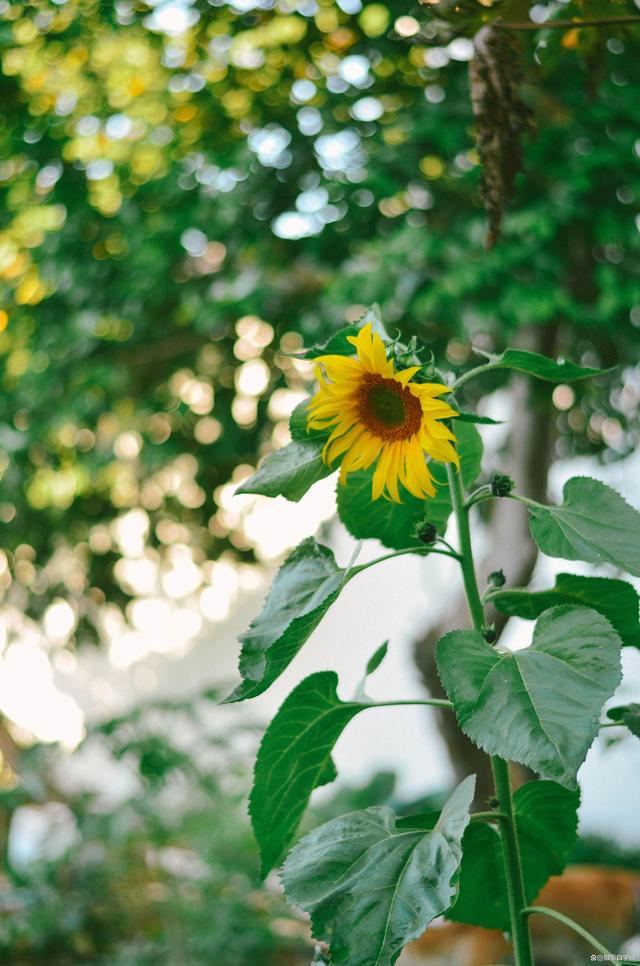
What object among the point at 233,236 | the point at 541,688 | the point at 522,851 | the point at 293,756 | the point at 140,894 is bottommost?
the point at 140,894

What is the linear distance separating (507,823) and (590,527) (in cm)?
18

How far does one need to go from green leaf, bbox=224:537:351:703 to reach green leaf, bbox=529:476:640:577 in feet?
0.40

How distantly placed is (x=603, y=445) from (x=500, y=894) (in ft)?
7.34

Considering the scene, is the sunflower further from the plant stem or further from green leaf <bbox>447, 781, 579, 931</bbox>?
green leaf <bbox>447, 781, 579, 931</bbox>

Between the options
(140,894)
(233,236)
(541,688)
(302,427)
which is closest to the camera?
(541,688)

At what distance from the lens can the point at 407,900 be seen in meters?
0.49

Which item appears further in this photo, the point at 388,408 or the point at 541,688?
the point at 388,408

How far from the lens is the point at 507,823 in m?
0.57

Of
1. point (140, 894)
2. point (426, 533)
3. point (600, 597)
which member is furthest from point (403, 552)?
point (140, 894)

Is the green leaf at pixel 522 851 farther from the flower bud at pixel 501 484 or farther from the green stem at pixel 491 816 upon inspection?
the flower bud at pixel 501 484

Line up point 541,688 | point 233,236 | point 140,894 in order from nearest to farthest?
point 541,688
point 233,236
point 140,894

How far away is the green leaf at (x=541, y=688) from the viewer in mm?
460

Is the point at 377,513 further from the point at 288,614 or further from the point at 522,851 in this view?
the point at 522,851

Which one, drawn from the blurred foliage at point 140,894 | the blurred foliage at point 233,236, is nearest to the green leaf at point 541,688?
the blurred foliage at point 233,236
